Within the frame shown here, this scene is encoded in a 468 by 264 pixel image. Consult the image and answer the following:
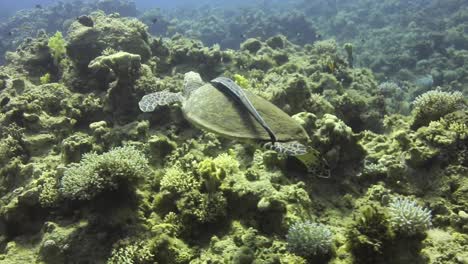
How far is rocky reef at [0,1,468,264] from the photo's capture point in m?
4.05

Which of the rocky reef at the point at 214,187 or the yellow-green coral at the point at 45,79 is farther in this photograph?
the yellow-green coral at the point at 45,79

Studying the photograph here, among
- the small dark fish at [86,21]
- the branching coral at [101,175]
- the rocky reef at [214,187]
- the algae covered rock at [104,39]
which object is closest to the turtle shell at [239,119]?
the rocky reef at [214,187]

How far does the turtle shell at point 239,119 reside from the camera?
3533 mm

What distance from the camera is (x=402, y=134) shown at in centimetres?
537

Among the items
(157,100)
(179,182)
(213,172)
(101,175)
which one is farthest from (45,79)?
(213,172)

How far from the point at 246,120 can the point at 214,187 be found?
1360 mm

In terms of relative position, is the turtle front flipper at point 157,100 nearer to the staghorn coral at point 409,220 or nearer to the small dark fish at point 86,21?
the staghorn coral at point 409,220

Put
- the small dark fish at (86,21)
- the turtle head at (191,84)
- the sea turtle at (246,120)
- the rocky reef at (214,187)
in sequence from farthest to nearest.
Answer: the small dark fish at (86,21) < the turtle head at (191,84) < the rocky reef at (214,187) < the sea turtle at (246,120)

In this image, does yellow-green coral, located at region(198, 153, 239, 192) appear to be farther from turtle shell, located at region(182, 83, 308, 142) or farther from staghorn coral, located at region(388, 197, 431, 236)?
staghorn coral, located at region(388, 197, 431, 236)

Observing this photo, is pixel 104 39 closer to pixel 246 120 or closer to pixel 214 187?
pixel 214 187

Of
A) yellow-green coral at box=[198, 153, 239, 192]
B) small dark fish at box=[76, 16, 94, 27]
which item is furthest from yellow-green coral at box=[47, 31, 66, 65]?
yellow-green coral at box=[198, 153, 239, 192]

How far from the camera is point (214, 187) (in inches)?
183

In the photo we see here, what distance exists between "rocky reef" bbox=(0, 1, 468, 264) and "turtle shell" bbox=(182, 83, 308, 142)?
1.00 metres

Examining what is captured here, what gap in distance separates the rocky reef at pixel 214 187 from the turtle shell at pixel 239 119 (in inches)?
39.4
